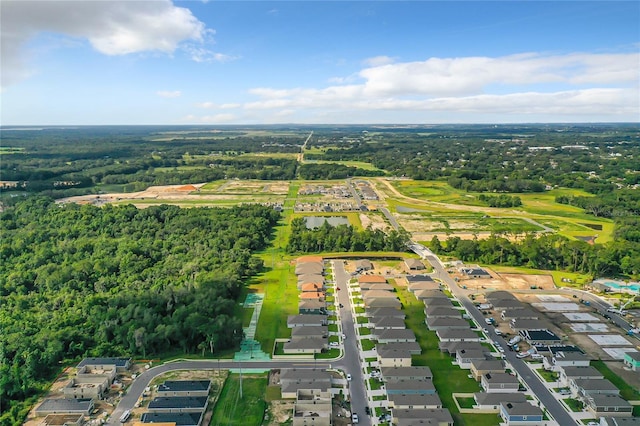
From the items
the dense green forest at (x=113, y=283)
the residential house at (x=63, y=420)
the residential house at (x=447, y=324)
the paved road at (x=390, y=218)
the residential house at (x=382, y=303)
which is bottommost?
the residential house at (x=63, y=420)

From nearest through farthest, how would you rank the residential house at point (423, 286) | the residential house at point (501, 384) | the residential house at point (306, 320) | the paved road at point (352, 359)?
1. the paved road at point (352, 359)
2. the residential house at point (501, 384)
3. the residential house at point (306, 320)
4. the residential house at point (423, 286)

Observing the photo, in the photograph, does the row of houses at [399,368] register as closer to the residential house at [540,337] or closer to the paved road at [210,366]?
the paved road at [210,366]

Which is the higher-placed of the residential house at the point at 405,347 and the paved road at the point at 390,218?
the paved road at the point at 390,218

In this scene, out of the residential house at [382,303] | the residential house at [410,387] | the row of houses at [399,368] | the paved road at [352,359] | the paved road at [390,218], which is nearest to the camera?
the row of houses at [399,368]

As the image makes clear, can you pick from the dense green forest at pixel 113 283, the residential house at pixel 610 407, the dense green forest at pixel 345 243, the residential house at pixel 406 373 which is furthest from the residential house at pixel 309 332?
the dense green forest at pixel 345 243

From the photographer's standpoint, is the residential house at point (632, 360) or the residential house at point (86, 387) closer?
the residential house at point (86, 387)
